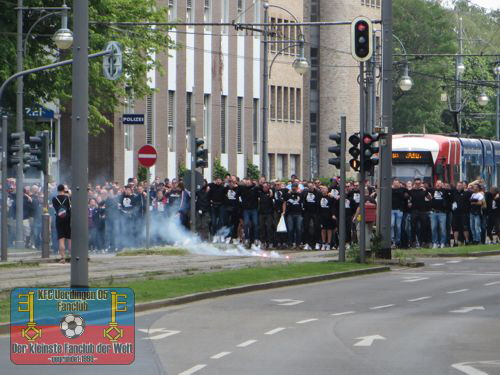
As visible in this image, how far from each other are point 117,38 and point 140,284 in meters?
26.9

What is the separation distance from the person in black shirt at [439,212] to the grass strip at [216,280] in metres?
9.45

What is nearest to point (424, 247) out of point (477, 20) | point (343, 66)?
point (343, 66)

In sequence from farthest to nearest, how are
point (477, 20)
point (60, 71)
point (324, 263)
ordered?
point (477, 20) < point (60, 71) < point (324, 263)

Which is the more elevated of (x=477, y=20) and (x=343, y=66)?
(x=477, y=20)

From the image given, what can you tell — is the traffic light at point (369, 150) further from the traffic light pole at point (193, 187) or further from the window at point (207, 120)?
the window at point (207, 120)

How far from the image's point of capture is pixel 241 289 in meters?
25.6

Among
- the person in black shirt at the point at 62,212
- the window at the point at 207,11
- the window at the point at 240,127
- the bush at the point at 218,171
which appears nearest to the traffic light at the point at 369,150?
the person in black shirt at the point at 62,212

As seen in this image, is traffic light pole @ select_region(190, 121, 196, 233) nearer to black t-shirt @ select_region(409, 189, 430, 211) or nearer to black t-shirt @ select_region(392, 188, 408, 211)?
black t-shirt @ select_region(392, 188, 408, 211)

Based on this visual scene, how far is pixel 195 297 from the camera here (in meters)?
23.8

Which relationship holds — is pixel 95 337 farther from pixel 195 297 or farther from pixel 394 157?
pixel 394 157

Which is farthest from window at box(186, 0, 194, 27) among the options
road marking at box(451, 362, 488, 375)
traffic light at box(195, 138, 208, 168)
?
road marking at box(451, 362, 488, 375)

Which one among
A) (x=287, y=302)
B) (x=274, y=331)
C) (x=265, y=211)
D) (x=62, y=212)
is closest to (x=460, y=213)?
(x=265, y=211)

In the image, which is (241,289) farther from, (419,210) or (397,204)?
(419,210)

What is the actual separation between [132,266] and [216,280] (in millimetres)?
5950
